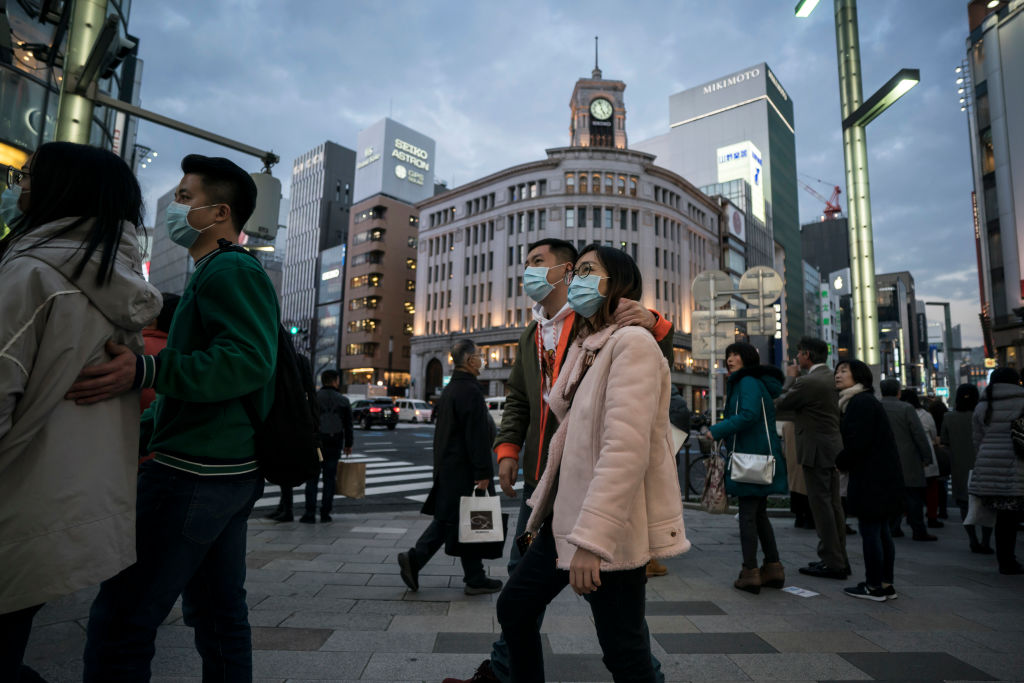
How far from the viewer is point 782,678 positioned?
306 centimetres

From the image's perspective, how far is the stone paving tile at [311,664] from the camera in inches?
116

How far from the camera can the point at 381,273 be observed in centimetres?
7869

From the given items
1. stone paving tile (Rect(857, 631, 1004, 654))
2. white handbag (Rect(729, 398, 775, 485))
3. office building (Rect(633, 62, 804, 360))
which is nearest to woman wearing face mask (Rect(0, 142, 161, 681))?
stone paving tile (Rect(857, 631, 1004, 654))

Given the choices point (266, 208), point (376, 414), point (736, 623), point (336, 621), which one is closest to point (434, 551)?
point (336, 621)

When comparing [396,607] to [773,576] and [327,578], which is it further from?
[773,576]

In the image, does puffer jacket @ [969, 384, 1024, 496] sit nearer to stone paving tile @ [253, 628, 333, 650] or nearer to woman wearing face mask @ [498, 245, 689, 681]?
woman wearing face mask @ [498, 245, 689, 681]

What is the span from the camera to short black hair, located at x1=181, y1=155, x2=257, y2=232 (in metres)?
2.22

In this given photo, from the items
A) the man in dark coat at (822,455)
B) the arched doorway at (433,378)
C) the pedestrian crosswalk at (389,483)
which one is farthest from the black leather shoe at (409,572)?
the arched doorway at (433,378)

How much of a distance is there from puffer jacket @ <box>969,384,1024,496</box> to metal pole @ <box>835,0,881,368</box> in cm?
321

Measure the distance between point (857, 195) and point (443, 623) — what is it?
360 inches

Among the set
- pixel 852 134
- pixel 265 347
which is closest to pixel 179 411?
pixel 265 347

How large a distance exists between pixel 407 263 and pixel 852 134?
75815 millimetres

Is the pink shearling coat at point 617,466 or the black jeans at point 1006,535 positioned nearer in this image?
the pink shearling coat at point 617,466

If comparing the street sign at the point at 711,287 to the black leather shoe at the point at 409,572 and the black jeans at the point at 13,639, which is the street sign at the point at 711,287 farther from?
the black jeans at the point at 13,639
